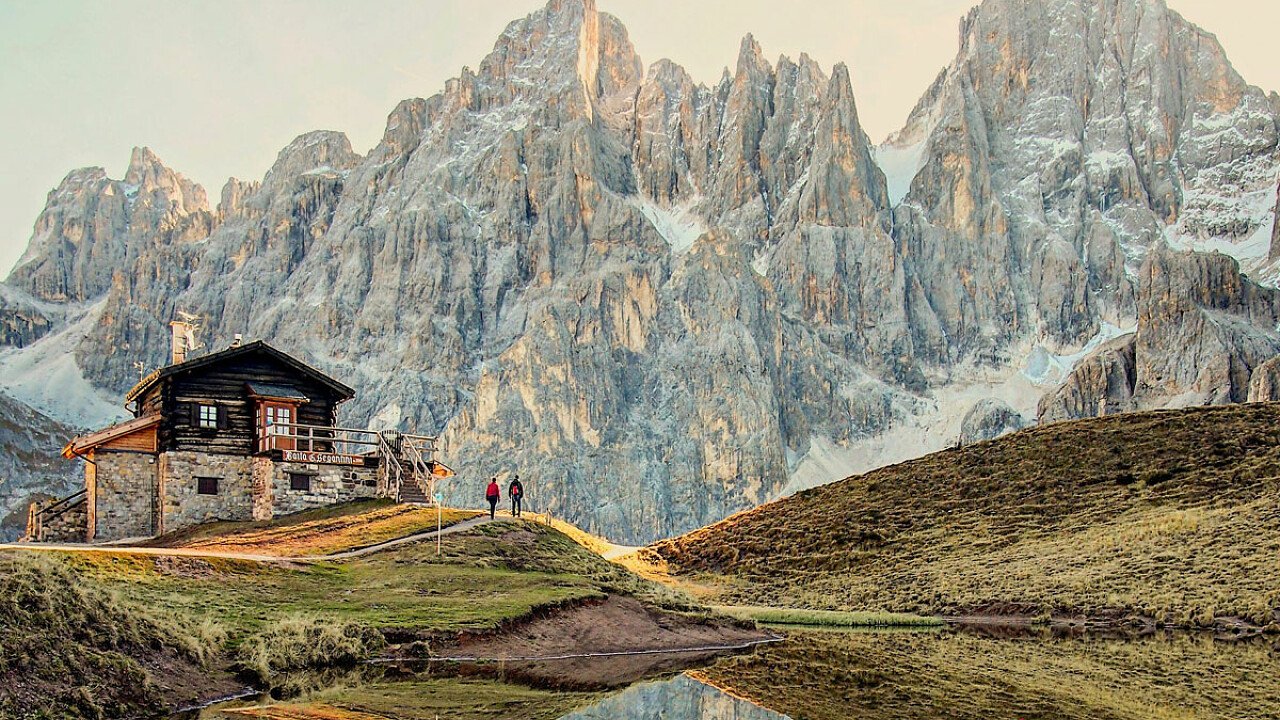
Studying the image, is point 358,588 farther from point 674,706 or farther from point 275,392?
point 275,392

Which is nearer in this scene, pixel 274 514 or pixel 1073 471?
pixel 274 514

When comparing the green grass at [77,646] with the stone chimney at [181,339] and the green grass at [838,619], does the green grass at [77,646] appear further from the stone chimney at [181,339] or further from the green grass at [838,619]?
the stone chimney at [181,339]

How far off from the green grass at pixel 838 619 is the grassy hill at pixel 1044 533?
7.94ft

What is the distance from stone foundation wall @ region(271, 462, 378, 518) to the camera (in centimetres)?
4728

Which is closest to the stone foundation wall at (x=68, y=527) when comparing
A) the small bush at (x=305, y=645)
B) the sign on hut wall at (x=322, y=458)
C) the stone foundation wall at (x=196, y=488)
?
the stone foundation wall at (x=196, y=488)

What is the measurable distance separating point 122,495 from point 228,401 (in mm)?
5344

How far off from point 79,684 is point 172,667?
258 centimetres

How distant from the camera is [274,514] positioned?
4694 centimetres

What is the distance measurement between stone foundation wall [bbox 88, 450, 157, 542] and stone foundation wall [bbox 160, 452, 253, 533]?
0.92 meters

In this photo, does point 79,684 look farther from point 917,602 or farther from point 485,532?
point 917,602

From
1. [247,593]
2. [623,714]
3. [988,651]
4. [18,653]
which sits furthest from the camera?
[988,651]

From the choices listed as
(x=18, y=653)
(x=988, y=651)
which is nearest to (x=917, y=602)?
(x=988, y=651)

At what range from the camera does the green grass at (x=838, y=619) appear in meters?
39.7

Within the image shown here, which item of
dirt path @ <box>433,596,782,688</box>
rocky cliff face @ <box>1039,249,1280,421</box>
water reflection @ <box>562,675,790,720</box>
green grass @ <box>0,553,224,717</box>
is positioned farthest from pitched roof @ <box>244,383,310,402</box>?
rocky cliff face @ <box>1039,249,1280,421</box>
